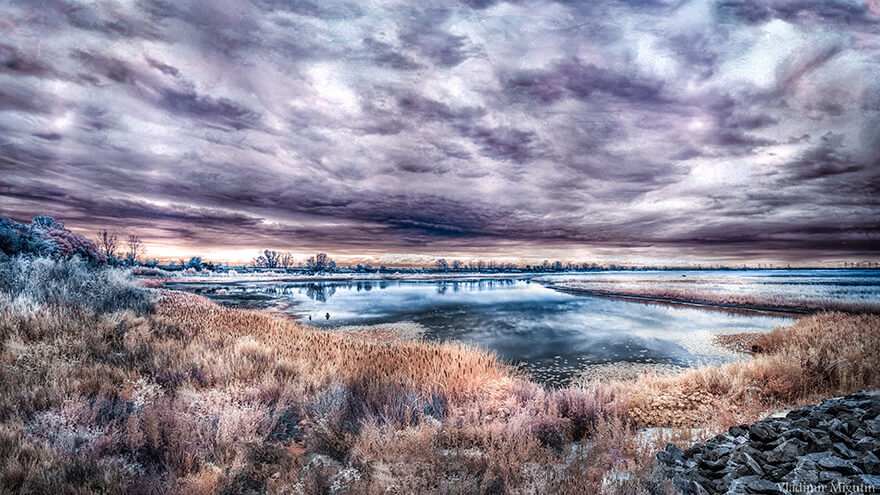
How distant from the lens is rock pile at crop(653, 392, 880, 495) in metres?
3.60

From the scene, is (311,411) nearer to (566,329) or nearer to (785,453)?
(785,453)

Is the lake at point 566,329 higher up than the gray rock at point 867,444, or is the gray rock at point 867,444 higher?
the gray rock at point 867,444

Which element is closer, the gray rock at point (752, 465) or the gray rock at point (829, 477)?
the gray rock at point (829, 477)

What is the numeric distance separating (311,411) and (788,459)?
680 cm

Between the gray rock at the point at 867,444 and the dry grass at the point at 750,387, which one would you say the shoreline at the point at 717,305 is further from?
the gray rock at the point at 867,444

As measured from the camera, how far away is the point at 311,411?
651 centimetres

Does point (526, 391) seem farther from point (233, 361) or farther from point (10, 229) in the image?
point (10, 229)

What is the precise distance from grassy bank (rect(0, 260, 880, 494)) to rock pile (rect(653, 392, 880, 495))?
1.83 feet

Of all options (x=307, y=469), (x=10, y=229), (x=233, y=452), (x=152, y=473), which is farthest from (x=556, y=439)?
(x=10, y=229)

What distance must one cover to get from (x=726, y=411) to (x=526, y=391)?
3.58 m

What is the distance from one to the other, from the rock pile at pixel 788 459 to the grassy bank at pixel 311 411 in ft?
1.83

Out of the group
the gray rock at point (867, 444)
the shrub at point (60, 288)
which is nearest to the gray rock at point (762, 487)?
the gray rock at point (867, 444)

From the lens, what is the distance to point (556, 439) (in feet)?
20.6

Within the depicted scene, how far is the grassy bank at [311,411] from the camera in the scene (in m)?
4.09
